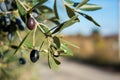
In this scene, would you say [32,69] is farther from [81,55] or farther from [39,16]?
[81,55]

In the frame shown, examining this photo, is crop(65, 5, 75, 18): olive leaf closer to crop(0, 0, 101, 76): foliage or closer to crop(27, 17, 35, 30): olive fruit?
crop(0, 0, 101, 76): foliage

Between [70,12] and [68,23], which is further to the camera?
[70,12]

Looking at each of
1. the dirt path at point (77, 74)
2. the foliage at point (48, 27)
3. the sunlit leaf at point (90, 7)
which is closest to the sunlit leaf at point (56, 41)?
the foliage at point (48, 27)

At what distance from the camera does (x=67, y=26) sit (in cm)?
96

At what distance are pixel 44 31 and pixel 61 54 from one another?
0.08 metres

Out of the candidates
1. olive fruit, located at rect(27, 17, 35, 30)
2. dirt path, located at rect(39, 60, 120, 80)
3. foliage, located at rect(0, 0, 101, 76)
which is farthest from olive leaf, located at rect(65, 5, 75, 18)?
dirt path, located at rect(39, 60, 120, 80)

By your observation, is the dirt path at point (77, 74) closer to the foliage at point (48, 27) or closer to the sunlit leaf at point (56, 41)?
the foliage at point (48, 27)

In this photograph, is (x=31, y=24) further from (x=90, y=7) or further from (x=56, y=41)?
(x=90, y=7)

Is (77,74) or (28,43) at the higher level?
(28,43)

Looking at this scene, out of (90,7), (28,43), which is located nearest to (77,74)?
(90,7)

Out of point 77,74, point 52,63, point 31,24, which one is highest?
point 31,24

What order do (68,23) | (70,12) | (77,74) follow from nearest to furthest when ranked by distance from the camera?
(68,23) → (70,12) → (77,74)

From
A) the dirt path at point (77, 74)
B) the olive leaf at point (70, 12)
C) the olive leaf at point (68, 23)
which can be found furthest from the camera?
the dirt path at point (77, 74)

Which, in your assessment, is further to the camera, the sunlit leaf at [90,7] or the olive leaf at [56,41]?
the sunlit leaf at [90,7]
